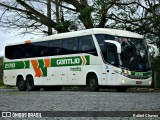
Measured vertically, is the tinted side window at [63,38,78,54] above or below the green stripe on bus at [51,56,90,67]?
above

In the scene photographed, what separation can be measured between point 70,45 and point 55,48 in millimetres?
1487

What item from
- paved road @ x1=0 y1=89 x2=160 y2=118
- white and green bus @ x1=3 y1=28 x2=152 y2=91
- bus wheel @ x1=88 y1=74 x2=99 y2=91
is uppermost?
white and green bus @ x1=3 y1=28 x2=152 y2=91

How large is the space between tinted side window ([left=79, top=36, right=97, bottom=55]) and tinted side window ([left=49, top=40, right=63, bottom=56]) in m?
1.85

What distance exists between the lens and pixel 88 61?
25.0 m

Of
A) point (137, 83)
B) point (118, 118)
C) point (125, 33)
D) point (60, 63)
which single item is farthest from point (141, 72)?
point (118, 118)

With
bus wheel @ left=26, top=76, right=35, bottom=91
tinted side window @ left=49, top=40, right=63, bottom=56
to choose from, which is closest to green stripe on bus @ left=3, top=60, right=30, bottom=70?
bus wheel @ left=26, top=76, right=35, bottom=91

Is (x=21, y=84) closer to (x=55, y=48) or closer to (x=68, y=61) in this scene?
(x=55, y=48)

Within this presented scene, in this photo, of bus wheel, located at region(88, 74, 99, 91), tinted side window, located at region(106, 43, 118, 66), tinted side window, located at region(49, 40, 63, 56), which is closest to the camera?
tinted side window, located at region(106, 43, 118, 66)

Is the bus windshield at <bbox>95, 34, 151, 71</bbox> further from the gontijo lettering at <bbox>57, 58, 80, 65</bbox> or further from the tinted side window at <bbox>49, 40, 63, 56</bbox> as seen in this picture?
the tinted side window at <bbox>49, 40, 63, 56</bbox>

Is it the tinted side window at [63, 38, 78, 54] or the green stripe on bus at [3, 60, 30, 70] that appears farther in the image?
the green stripe on bus at [3, 60, 30, 70]

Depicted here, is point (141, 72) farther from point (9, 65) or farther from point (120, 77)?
point (9, 65)

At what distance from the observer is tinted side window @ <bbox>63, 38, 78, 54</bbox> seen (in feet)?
85.0

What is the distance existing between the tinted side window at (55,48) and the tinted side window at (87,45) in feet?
6.06

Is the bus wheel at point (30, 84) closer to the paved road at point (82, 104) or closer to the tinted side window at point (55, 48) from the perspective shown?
the tinted side window at point (55, 48)
